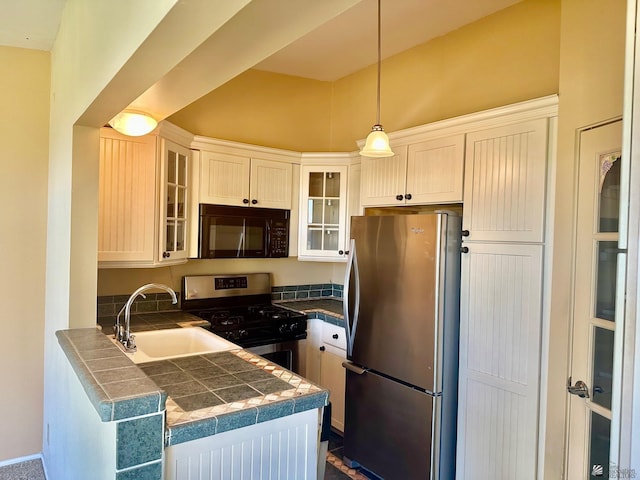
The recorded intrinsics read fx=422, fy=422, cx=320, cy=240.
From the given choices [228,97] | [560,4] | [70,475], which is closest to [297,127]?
[228,97]

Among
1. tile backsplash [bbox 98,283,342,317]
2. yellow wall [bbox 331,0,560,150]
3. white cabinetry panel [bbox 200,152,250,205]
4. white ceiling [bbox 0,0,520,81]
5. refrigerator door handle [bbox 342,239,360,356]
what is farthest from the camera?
white cabinetry panel [bbox 200,152,250,205]

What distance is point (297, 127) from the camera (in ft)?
12.9

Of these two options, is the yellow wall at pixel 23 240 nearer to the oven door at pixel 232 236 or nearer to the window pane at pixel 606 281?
the oven door at pixel 232 236

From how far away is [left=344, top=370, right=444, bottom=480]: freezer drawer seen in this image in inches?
93.3

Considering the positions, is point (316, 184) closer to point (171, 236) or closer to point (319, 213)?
point (319, 213)

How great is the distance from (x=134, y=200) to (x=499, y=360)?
7.42 ft

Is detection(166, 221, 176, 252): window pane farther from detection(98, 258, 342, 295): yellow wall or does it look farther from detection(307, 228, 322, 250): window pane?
detection(307, 228, 322, 250): window pane

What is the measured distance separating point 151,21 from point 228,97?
2551 mm

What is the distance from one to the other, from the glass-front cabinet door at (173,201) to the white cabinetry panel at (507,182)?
1.83 m

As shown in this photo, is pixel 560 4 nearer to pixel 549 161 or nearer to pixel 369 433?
pixel 549 161

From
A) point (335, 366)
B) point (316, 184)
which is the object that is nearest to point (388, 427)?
point (335, 366)

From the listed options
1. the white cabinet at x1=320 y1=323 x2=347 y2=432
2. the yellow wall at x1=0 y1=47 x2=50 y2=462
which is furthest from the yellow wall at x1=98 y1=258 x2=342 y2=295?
the white cabinet at x1=320 y1=323 x2=347 y2=432

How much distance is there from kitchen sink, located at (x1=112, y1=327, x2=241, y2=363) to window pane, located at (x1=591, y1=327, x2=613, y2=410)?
1828 mm

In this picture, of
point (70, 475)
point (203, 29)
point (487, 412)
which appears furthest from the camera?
point (487, 412)
